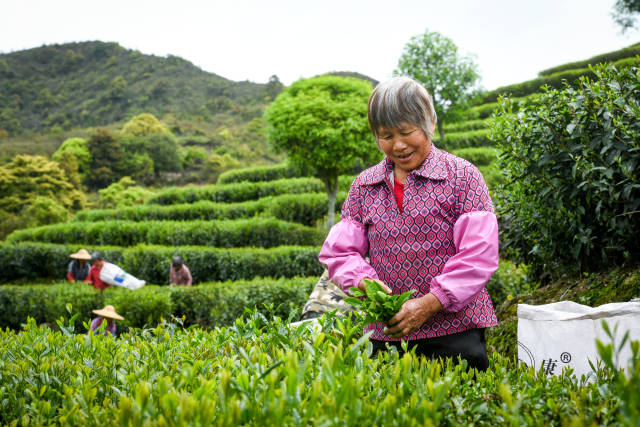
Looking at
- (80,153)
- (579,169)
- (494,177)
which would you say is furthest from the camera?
(80,153)

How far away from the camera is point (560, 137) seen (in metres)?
2.94

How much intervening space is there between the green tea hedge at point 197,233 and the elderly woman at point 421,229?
9431 mm

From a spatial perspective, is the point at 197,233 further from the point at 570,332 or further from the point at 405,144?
the point at 570,332

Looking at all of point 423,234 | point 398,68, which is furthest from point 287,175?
point 423,234

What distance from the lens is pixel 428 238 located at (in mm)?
1919

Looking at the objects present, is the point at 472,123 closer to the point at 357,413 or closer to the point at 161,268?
the point at 161,268

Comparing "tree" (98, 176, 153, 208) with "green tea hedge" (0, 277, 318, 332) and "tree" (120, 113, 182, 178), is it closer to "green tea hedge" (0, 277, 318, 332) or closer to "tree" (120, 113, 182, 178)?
"tree" (120, 113, 182, 178)

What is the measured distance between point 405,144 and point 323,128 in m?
9.15

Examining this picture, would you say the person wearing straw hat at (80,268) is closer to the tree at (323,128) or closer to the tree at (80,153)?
the tree at (323,128)

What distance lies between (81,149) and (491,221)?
39.2m

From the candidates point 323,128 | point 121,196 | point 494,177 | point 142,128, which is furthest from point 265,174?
point 142,128

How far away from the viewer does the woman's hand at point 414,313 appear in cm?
173

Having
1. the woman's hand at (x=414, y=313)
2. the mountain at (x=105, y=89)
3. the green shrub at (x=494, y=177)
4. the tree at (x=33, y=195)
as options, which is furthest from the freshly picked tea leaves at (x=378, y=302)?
the mountain at (x=105, y=89)

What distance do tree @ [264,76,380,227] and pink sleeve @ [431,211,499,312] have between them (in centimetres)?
905
